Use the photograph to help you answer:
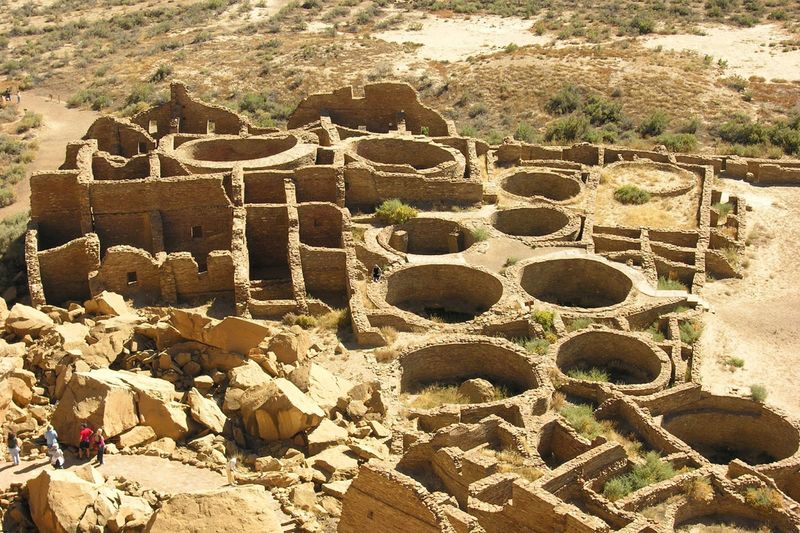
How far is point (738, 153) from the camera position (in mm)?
38125

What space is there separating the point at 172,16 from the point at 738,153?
1807 inches

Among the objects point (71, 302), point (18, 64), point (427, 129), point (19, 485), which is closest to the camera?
point (19, 485)

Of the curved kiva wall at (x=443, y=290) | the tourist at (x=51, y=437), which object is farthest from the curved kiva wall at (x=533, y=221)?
the tourist at (x=51, y=437)

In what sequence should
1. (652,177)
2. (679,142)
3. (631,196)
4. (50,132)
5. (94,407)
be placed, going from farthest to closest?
1. (50,132)
2. (679,142)
3. (652,177)
4. (631,196)
5. (94,407)

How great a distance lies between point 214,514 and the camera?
41.8 ft

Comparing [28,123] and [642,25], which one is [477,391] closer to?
[28,123]

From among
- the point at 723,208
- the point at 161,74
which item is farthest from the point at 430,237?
the point at 161,74

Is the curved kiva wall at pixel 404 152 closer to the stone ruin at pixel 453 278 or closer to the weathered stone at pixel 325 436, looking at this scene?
the stone ruin at pixel 453 278

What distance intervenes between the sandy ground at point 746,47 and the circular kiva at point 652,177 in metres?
17.3

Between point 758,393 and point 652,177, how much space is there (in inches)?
601

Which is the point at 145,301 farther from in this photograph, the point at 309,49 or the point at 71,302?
the point at 309,49

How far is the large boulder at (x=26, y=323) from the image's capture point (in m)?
21.0

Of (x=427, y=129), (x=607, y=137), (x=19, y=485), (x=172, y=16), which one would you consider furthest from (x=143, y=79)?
(x=19, y=485)

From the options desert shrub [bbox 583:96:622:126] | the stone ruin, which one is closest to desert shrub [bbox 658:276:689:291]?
the stone ruin
